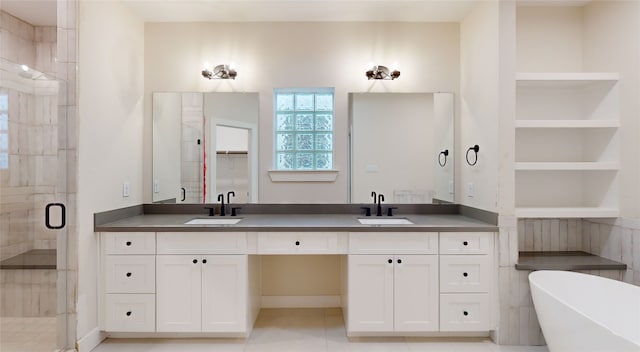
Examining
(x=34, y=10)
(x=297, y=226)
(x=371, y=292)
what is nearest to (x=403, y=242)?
(x=371, y=292)

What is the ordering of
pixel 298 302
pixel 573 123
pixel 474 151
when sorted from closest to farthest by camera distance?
1. pixel 573 123
2. pixel 474 151
3. pixel 298 302

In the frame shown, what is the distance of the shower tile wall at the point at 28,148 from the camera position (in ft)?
6.32

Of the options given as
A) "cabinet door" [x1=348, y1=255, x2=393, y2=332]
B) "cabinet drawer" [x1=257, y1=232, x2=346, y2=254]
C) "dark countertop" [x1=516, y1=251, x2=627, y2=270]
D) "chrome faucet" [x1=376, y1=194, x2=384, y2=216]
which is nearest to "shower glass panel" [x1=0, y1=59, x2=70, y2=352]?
"cabinet drawer" [x1=257, y1=232, x2=346, y2=254]

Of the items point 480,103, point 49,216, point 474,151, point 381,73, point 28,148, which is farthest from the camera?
point 381,73

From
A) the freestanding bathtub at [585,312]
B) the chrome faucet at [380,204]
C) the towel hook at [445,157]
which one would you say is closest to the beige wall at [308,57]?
the chrome faucet at [380,204]

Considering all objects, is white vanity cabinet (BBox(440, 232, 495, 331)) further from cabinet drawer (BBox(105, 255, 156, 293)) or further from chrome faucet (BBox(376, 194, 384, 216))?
cabinet drawer (BBox(105, 255, 156, 293))

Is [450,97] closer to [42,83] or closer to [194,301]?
[194,301]

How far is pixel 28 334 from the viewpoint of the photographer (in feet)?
6.72

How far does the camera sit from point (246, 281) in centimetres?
242

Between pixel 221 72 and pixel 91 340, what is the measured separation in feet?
7.21

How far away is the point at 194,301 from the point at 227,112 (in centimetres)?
156

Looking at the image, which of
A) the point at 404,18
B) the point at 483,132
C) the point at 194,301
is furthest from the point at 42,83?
the point at 483,132

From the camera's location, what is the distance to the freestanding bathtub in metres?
1.66

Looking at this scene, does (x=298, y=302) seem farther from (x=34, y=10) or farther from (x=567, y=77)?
(x=34, y=10)
